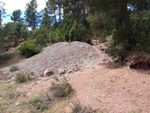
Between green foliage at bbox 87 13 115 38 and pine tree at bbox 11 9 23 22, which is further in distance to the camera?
pine tree at bbox 11 9 23 22

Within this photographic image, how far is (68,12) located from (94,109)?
55.2ft

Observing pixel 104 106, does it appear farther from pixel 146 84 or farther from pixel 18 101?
pixel 18 101

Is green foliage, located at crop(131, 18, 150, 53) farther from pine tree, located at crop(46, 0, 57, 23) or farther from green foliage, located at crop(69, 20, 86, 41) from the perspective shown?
pine tree, located at crop(46, 0, 57, 23)

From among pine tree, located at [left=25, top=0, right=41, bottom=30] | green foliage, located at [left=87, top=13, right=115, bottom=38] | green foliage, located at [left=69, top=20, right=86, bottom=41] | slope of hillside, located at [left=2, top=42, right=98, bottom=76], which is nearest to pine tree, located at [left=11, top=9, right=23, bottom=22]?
pine tree, located at [left=25, top=0, right=41, bottom=30]

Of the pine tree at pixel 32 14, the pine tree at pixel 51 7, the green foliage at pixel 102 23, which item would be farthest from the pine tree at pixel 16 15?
the green foliage at pixel 102 23

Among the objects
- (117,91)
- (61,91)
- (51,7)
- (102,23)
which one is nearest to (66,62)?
(102,23)

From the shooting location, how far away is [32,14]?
30.0 m

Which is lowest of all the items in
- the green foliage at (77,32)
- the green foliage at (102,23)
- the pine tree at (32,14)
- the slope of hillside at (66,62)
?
the slope of hillside at (66,62)

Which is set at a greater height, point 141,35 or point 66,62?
point 141,35

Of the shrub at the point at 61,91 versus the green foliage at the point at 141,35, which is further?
the green foliage at the point at 141,35

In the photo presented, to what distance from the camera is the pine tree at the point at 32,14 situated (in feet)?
95.3

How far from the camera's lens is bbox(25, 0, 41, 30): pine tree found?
95.3 ft

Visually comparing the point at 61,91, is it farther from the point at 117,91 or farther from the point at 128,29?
the point at 128,29

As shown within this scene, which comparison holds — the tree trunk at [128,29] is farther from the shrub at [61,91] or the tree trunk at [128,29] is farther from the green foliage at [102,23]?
the shrub at [61,91]
